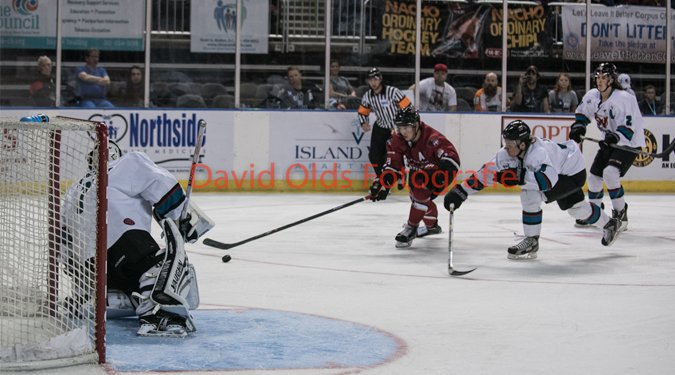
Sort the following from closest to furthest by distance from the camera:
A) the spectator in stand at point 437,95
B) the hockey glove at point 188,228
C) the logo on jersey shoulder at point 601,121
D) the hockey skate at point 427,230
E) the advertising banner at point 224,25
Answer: the hockey glove at point 188,228, the hockey skate at point 427,230, the logo on jersey shoulder at point 601,121, the advertising banner at point 224,25, the spectator in stand at point 437,95

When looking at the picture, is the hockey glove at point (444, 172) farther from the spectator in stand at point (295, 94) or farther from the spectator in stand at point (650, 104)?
the spectator in stand at point (650, 104)

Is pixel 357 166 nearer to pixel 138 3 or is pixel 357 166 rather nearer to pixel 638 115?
pixel 138 3

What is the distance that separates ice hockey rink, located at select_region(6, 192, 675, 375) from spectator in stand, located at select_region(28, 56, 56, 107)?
283 cm

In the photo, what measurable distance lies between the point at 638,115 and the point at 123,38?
4769 millimetres

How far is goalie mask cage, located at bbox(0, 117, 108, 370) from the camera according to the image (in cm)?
329

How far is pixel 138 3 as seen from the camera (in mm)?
10055

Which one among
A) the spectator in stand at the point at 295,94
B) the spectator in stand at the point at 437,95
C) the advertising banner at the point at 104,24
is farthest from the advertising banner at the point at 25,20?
the spectator in stand at the point at 437,95

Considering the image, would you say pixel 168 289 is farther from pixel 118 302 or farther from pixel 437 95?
pixel 437 95

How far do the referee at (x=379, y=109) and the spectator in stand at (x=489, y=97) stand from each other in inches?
46.3

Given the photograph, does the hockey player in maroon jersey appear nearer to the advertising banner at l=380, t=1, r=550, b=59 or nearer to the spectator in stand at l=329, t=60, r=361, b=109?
the spectator in stand at l=329, t=60, r=361, b=109

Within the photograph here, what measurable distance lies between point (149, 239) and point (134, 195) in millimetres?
167

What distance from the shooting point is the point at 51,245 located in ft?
12.4

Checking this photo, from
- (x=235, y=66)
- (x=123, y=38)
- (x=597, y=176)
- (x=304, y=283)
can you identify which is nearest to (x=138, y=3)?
(x=123, y=38)

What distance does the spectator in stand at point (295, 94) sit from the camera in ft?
34.2
